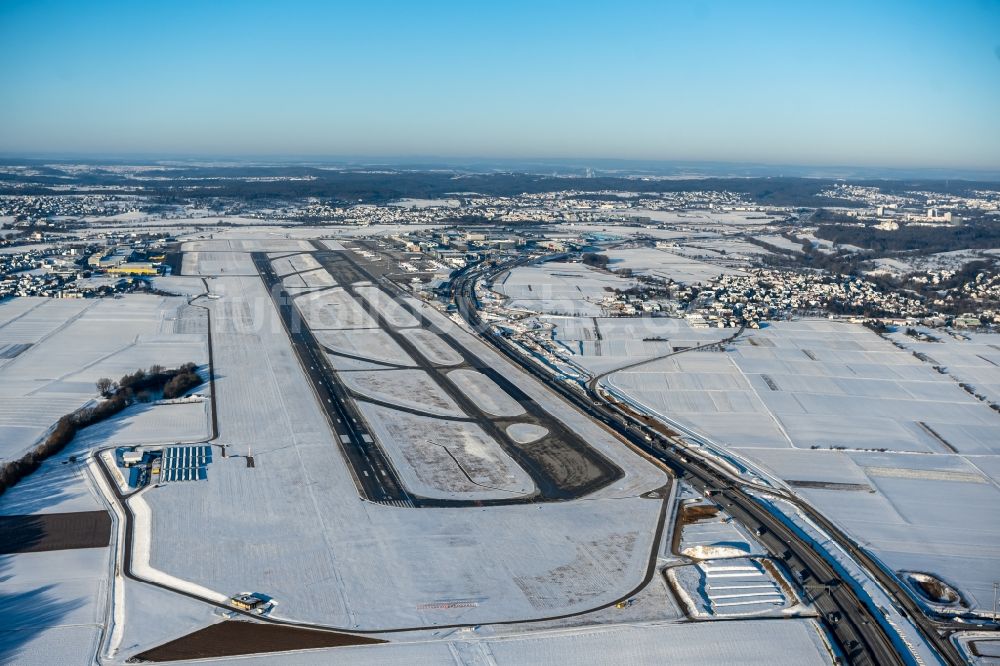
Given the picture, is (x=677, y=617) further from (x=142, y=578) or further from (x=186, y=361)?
(x=186, y=361)

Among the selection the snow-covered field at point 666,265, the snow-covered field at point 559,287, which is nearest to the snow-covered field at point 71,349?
the snow-covered field at point 559,287

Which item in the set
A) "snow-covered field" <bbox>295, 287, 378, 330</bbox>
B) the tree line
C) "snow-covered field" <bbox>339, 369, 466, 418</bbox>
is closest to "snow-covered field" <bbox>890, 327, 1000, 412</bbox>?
"snow-covered field" <bbox>339, 369, 466, 418</bbox>

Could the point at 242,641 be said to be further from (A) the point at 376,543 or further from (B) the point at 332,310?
(B) the point at 332,310

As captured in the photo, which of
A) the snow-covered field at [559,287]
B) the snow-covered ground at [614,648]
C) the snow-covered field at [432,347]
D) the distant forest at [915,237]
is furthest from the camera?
the distant forest at [915,237]

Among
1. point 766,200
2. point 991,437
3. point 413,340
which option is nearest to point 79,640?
point 413,340

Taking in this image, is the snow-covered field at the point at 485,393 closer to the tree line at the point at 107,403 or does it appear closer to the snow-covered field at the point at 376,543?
the snow-covered field at the point at 376,543

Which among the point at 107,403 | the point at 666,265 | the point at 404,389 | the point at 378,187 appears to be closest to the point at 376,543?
the point at 404,389
